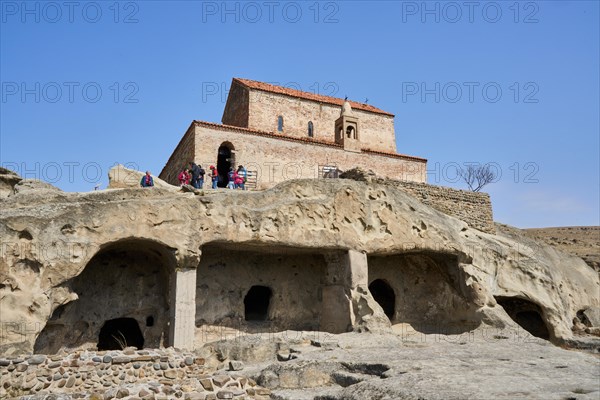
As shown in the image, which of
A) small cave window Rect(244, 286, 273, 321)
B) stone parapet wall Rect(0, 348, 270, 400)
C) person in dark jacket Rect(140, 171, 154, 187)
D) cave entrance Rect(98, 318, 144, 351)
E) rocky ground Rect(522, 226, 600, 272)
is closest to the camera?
stone parapet wall Rect(0, 348, 270, 400)

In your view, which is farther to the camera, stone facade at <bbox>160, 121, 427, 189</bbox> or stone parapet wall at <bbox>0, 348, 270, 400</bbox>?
stone facade at <bbox>160, 121, 427, 189</bbox>

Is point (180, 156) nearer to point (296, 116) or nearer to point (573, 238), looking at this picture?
point (296, 116)

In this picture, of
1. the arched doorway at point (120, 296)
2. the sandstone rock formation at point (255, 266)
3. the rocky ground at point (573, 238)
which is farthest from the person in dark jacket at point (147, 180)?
the rocky ground at point (573, 238)

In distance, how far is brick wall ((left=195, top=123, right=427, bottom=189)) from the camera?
21.5 meters

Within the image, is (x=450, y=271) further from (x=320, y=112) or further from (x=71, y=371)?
(x=320, y=112)

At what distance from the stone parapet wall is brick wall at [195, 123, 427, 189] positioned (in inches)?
509

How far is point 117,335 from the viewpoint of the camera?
14.3 meters

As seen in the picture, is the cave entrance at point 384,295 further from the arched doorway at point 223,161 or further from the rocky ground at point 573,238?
the rocky ground at point 573,238

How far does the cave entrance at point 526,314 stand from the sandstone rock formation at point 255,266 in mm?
43

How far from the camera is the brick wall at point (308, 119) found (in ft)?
82.9

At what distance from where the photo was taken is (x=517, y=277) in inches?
641

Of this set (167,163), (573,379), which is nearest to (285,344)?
(573,379)

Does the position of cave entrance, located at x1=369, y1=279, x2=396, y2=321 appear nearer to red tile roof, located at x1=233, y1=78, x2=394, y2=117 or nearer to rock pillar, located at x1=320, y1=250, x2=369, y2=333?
rock pillar, located at x1=320, y1=250, x2=369, y2=333

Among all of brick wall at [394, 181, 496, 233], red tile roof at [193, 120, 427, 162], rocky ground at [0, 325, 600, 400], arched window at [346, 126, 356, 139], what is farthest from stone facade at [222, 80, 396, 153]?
rocky ground at [0, 325, 600, 400]
